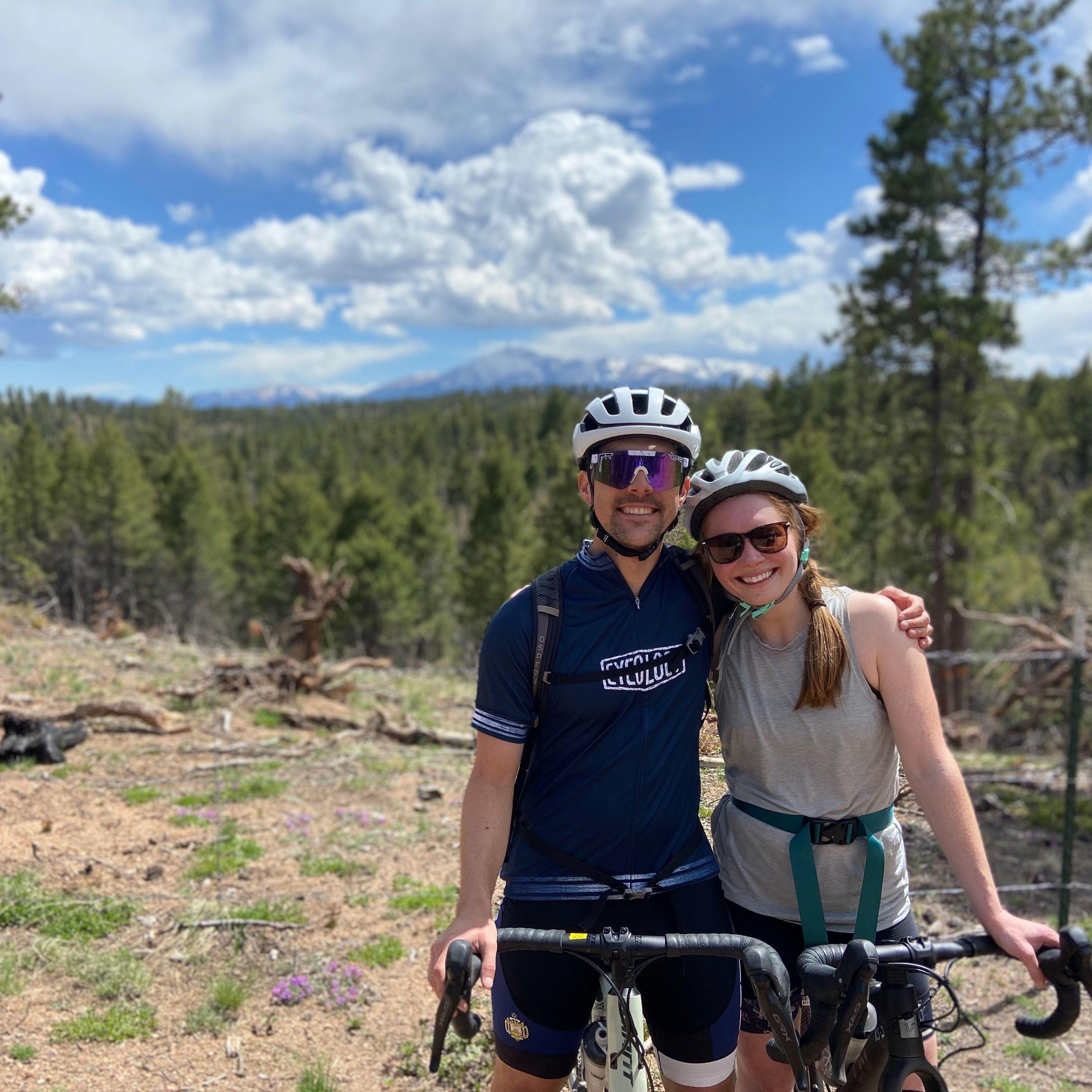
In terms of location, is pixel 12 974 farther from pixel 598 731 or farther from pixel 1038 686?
pixel 1038 686

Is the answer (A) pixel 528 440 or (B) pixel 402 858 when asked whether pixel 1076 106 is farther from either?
(A) pixel 528 440

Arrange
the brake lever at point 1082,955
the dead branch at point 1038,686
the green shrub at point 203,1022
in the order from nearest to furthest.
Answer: the brake lever at point 1082,955 → the green shrub at point 203,1022 → the dead branch at point 1038,686

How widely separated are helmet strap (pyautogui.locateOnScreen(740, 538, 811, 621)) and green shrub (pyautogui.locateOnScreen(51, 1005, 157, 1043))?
13.0 feet

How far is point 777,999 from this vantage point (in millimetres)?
1699

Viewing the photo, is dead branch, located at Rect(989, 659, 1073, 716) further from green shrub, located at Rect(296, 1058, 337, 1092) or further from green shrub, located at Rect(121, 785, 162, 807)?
green shrub, located at Rect(121, 785, 162, 807)

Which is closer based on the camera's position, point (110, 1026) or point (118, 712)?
point (110, 1026)

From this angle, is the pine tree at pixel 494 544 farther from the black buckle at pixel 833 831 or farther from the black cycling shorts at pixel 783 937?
the black buckle at pixel 833 831

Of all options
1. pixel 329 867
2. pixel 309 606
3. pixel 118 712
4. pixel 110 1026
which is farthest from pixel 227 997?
pixel 309 606

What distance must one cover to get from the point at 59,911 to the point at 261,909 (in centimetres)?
126

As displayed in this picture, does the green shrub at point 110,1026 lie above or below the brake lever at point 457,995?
below

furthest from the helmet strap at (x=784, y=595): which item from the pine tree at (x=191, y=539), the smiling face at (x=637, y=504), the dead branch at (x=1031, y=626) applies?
the pine tree at (x=191, y=539)

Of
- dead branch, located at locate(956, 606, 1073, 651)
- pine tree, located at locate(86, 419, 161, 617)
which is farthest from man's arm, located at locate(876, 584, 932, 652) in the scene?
pine tree, located at locate(86, 419, 161, 617)

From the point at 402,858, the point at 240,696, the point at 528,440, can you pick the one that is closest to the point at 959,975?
the point at 402,858

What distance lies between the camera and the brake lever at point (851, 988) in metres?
1.74
